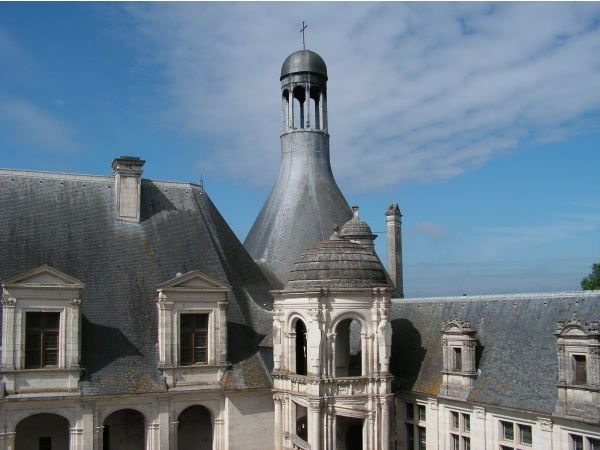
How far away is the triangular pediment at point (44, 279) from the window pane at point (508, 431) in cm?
1339

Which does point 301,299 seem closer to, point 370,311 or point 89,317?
point 370,311

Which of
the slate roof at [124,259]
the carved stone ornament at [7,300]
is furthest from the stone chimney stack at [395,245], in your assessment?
the carved stone ornament at [7,300]

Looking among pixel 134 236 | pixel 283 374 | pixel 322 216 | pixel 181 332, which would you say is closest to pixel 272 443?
pixel 283 374

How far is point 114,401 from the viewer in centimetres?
2119

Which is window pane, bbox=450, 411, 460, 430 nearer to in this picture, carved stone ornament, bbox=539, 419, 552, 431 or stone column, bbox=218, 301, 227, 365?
carved stone ornament, bbox=539, 419, 552, 431

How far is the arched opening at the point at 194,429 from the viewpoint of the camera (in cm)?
2352

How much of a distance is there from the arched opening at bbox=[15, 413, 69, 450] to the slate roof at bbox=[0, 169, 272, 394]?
87.1 inches

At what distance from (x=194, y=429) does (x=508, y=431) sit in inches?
413

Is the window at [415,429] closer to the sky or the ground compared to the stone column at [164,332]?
closer to the ground

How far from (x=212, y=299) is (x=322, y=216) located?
29.7 ft

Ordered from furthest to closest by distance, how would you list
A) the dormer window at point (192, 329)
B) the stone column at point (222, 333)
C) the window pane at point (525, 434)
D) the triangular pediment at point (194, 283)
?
the stone column at point (222, 333) → the triangular pediment at point (194, 283) → the dormer window at point (192, 329) → the window pane at point (525, 434)

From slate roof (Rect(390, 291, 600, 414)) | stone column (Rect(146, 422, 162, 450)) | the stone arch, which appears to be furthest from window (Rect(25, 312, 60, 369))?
slate roof (Rect(390, 291, 600, 414))

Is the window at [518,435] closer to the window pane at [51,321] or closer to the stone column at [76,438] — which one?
the stone column at [76,438]

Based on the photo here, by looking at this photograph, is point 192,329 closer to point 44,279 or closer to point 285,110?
point 44,279
